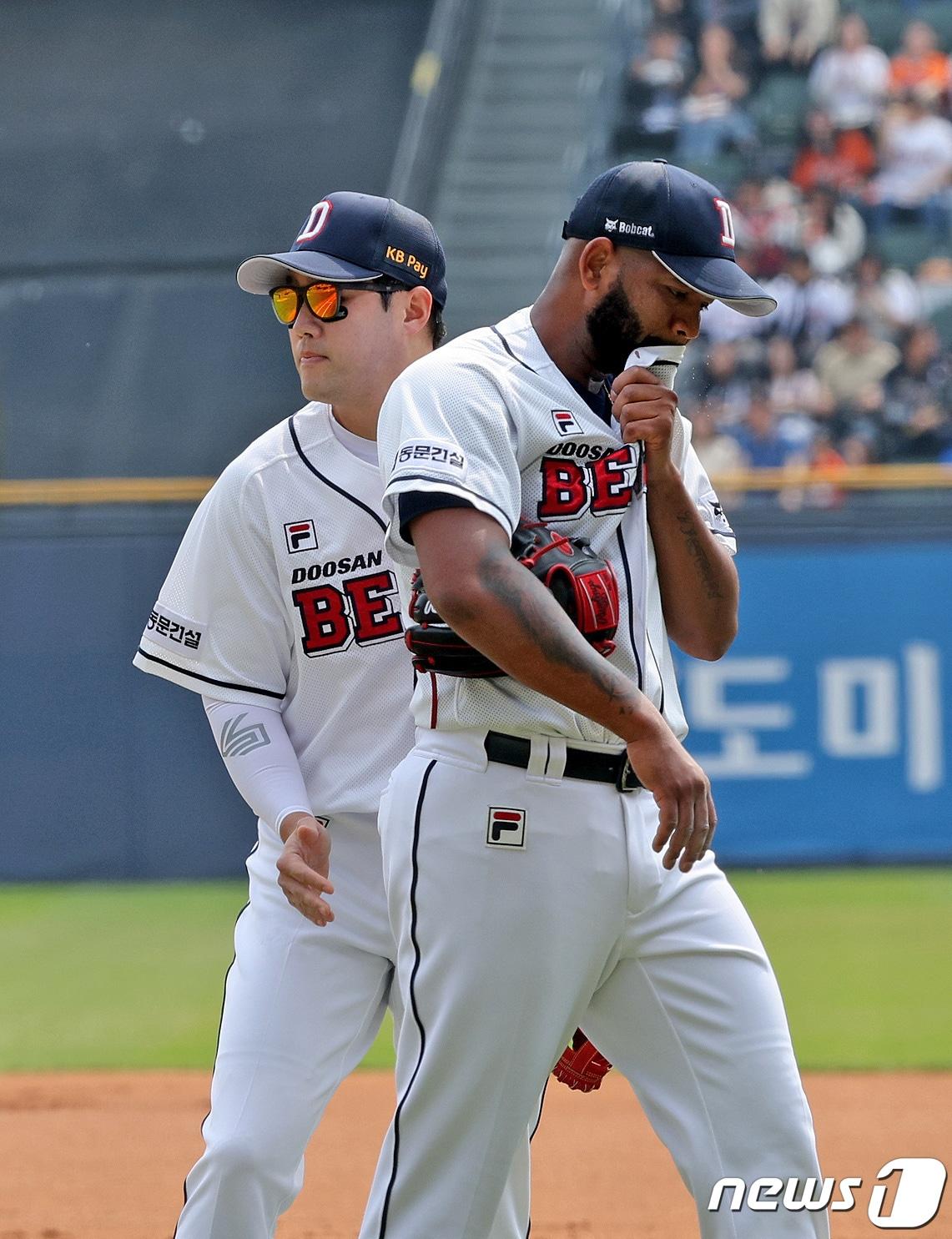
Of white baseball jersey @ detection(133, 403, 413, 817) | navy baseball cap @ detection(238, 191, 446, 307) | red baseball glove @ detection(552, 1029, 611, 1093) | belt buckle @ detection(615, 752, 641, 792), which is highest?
navy baseball cap @ detection(238, 191, 446, 307)

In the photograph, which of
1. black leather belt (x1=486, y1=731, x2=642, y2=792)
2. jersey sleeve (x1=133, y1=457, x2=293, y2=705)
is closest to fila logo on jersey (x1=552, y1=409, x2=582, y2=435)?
black leather belt (x1=486, y1=731, x2=642, y2=792)

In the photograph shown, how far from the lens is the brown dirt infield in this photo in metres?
4.02

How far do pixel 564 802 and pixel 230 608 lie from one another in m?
0.88

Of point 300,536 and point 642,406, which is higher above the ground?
point 642,406

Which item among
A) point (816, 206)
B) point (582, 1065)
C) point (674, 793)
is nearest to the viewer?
point (674, 793)

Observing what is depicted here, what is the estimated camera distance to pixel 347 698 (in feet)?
9.74

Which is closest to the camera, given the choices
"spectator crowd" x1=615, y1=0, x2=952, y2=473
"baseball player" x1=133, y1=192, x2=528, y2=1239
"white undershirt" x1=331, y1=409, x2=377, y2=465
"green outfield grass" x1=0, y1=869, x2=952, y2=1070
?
Result: "baseball player" x1=133, y1=192, x2=528, y2=1239

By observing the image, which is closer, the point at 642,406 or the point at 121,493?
the point at 642,406

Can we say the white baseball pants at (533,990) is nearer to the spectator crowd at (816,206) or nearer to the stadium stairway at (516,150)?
the spectator crowd at (816,206)

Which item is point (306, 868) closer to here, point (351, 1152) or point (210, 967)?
point (351, 1152)

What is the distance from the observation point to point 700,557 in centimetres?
255

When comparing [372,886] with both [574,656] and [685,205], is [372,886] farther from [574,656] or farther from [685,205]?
[685,205]

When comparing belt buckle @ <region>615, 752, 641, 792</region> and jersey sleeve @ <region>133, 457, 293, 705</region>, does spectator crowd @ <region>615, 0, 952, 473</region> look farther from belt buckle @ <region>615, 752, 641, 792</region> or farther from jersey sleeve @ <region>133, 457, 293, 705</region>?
belt buckle @ <region>615, 752, 641, 792</region>

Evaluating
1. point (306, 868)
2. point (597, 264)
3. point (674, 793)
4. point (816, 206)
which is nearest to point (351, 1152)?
point (306, 868)
